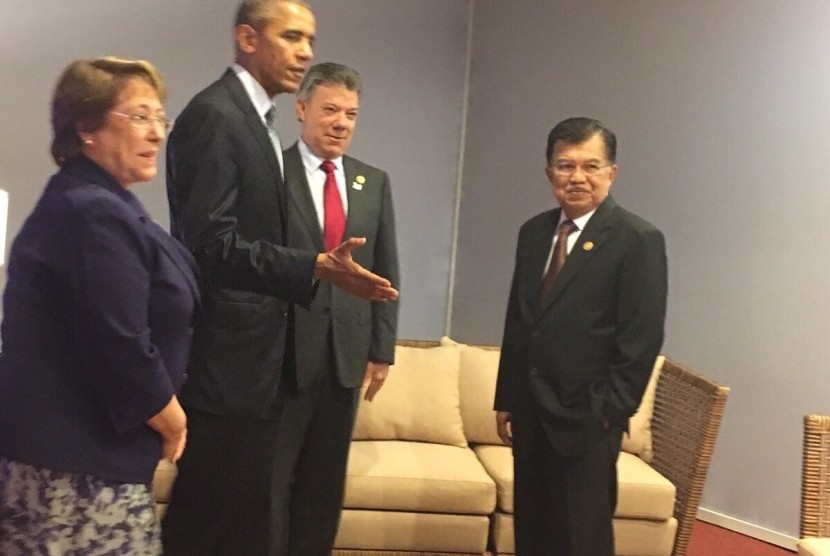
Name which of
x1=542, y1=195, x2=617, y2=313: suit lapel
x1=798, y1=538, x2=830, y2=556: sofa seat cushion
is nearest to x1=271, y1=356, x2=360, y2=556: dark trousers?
x1=542, y1=195, x2=617, y2=313: suit lapel

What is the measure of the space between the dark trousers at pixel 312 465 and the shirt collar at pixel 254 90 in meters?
0.68

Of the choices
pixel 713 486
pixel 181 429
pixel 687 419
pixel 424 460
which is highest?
pixel 181 429

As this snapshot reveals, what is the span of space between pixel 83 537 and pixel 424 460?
1666 mm

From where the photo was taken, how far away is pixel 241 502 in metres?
1.95

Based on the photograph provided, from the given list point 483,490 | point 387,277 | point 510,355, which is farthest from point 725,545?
point 387,277

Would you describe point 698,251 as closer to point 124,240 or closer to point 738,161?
point 738,161

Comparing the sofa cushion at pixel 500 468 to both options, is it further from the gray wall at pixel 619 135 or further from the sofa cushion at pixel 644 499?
the gray wall at pixel 619 135

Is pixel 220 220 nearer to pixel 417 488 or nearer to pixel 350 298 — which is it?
pixel 350 298

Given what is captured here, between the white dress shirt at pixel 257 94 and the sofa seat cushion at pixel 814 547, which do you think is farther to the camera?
the sofa seat cushion at pixel 814 547

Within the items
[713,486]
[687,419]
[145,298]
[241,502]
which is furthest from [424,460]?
[145,298]

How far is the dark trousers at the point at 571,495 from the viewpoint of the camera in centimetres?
216

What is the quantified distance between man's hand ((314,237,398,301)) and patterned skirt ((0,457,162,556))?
578mm

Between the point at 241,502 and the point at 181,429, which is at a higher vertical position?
the point at 181,429

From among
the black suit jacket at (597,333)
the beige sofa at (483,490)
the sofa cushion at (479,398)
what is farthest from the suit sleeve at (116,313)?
the sofa cushion at (479,398)
